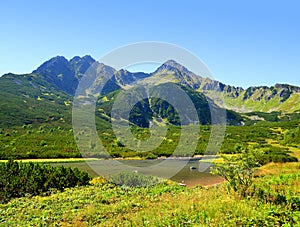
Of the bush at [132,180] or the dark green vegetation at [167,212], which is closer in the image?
the dark green vegetation at [167,212]

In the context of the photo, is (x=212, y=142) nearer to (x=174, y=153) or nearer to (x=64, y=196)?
(x=174, y=153)

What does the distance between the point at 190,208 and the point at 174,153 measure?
55499 millimetres

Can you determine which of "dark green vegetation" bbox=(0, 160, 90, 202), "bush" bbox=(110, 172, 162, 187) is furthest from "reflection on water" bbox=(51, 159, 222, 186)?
"dark green vegetation" bbox=(0, 160, 90, 202)

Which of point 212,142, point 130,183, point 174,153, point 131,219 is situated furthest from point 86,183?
point 212,142

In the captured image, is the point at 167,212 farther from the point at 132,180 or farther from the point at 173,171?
the point at 173,171

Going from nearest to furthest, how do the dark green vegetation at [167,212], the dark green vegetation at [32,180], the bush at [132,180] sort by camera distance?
the dark green vegetation at [167,212] < the dark green vegetation at [32,180] < the bush at [132,180]

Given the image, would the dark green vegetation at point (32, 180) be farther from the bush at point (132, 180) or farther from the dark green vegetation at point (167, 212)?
the dark green vegetation at point (167, 212)

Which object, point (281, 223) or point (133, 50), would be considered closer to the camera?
point (281, 223)

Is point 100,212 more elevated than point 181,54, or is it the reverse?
point 181,54

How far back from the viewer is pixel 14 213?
43.3 ft

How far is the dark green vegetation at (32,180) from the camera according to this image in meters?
17.8

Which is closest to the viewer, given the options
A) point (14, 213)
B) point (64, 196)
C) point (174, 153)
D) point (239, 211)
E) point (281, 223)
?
point (281, 223)

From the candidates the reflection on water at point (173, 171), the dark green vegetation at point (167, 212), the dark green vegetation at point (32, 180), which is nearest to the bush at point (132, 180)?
the dark green vegetation at point (32, 180)

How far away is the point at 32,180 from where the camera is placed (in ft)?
60.9
